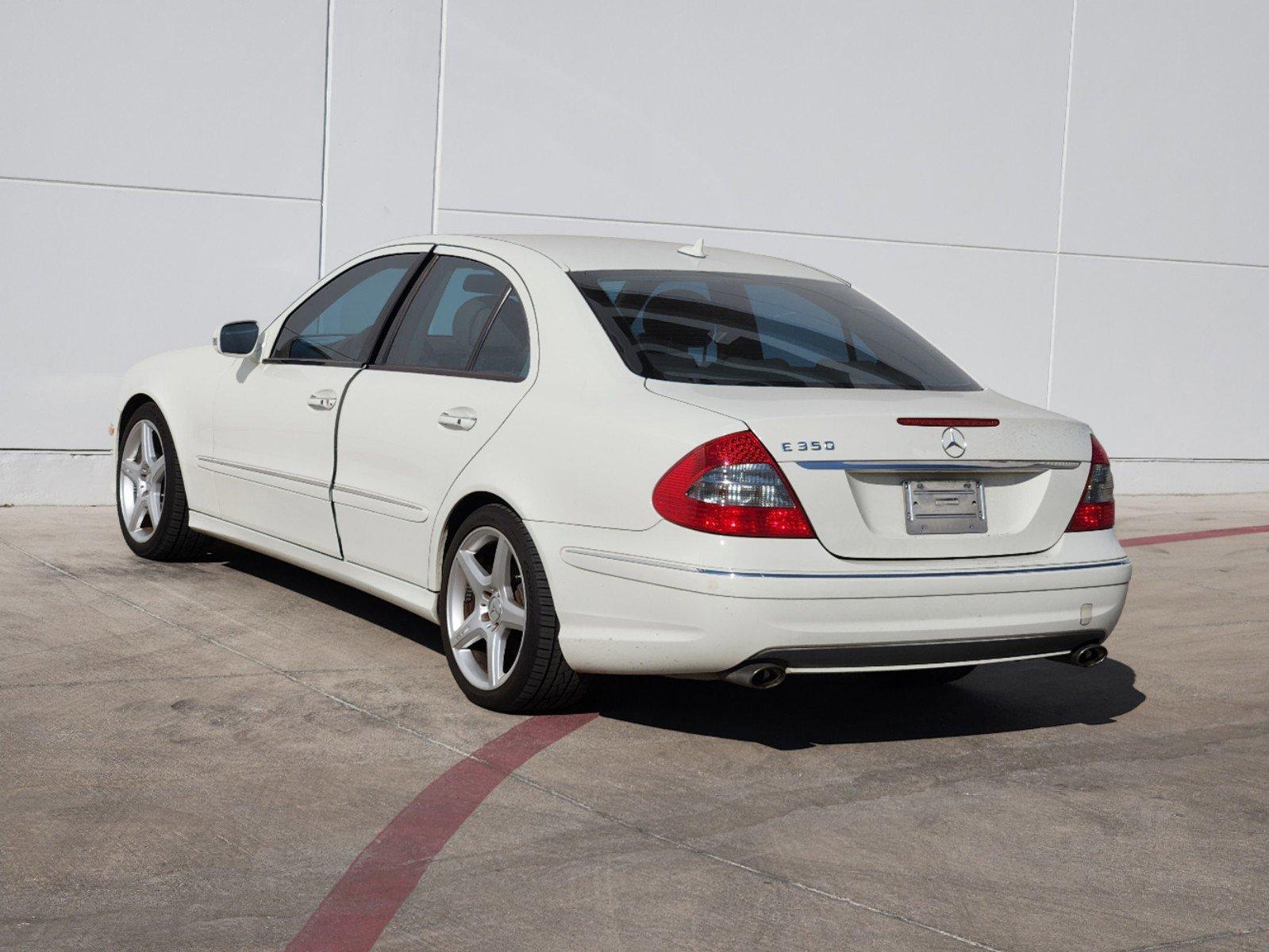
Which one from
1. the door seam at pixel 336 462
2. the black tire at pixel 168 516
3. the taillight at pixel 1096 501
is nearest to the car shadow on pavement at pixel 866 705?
the taillight at pixel 1096 501

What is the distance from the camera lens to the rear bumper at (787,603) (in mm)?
4523

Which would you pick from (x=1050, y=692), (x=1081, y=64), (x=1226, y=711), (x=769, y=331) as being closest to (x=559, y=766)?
(x=769, y=331)

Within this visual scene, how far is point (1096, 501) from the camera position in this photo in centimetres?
511

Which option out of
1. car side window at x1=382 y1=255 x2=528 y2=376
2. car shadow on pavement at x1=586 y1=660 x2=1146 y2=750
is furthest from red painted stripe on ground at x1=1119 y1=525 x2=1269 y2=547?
car side window at x1=382 y1=255 x2=528 y2=376

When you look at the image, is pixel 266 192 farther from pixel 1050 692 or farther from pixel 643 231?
pixel 1050 692

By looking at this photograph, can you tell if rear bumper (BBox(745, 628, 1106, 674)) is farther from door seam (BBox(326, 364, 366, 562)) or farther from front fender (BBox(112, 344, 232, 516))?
front fender (BBox(112, 344, 232, 516))

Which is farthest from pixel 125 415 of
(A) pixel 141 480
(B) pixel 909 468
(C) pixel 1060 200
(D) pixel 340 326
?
(C) pixel 1060 200

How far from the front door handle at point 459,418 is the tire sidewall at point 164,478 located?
238 centimetres

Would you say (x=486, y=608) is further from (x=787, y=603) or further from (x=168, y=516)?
(x=168, y=516)

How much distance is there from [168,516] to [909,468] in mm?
4051

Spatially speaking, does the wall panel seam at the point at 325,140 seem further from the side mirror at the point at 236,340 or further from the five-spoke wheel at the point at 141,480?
the side mirror at the point at 236,340

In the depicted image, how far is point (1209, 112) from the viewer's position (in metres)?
12.6

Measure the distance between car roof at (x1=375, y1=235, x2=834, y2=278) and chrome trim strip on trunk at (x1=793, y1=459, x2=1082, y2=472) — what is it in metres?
1.34

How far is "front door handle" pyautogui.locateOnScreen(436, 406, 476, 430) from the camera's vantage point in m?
5.31
